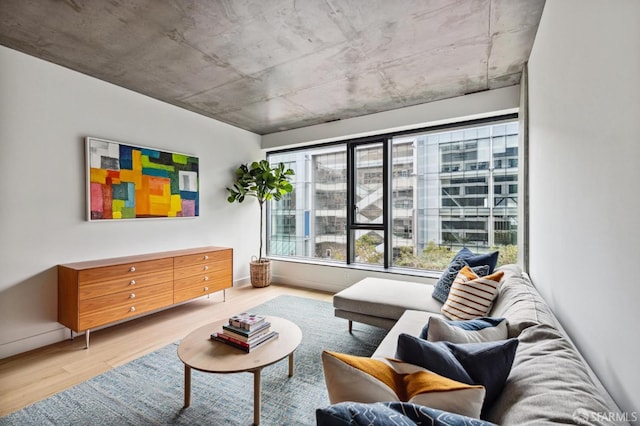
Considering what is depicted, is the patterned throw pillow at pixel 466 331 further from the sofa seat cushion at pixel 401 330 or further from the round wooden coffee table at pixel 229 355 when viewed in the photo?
the round wooden coffee table at pixel 229 355

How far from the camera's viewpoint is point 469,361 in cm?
94

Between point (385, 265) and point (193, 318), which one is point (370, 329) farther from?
point (193, 318)

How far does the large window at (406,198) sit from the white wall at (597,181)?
5.43 ft

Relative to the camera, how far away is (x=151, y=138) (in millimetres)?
3408

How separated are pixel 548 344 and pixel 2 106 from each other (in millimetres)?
3901

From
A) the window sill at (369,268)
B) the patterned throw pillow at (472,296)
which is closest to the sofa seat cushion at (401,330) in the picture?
the patterned throw pillow at (472,296)

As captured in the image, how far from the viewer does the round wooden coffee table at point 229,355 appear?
1.59 m

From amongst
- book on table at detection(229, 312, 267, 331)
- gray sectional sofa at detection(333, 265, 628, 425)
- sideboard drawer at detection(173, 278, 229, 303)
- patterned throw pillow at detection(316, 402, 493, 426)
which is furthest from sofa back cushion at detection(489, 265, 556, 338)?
sideboard drawer at detection(173, 278, 229, 303)

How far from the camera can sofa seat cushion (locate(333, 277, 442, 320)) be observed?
2.40 meters

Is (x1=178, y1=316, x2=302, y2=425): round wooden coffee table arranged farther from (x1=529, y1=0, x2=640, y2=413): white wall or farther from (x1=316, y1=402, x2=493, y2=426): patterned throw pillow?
(x1=529, y1=0, x2=640, y2=413): white wall

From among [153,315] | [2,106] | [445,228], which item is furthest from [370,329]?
[2,106]

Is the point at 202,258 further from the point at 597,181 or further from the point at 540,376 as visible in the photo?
the point at 597,181

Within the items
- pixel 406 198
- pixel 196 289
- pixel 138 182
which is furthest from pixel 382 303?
pixel 138 182

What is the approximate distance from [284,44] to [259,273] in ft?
10.5
